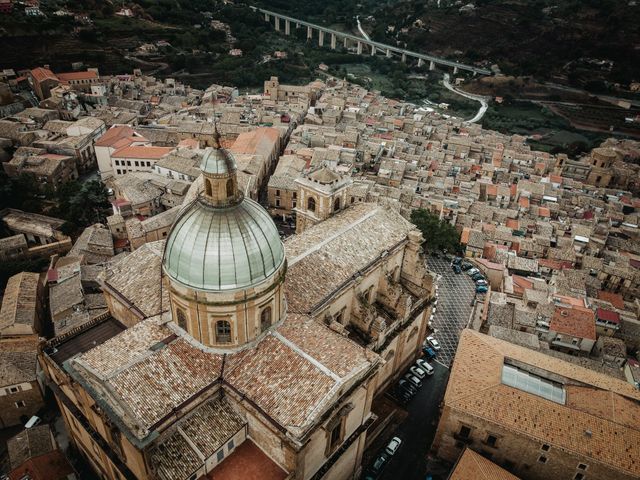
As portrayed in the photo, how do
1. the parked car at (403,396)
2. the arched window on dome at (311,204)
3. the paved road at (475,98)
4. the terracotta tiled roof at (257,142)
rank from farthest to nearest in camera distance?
the paved road at (475,98)
the terracotta tiled roof at (257,142)
the arched window on dome at (311,204)
the parked car at (403,396)

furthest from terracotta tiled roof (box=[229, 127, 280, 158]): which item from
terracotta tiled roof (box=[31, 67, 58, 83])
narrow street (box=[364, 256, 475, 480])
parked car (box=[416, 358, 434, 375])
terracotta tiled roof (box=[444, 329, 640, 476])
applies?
terracotta tiled roof (box=[444, 329, 640, 476])

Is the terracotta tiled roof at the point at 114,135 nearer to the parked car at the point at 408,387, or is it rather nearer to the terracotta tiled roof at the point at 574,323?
the parked car at the point at 408,387

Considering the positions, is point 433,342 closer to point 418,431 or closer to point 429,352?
point 429,352

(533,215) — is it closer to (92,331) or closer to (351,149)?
(351,149)

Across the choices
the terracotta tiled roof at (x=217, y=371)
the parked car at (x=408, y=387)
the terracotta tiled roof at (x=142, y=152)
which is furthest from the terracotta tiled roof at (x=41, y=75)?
the parked car at (x=408, y=387)

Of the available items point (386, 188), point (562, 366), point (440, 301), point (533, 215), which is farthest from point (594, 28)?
point (562, 366)

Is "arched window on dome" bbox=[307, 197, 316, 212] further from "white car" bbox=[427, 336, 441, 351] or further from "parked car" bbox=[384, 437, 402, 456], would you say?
"parked car" bbox=[384, 437, 402, 456]
